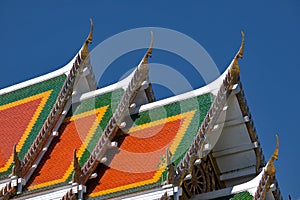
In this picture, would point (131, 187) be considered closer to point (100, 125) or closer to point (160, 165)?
point (160, 165)

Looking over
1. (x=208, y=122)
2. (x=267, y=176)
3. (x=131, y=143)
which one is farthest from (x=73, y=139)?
(x=267, y=176)

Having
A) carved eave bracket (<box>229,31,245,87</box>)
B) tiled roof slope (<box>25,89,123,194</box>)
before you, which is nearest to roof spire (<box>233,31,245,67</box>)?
carved eave bracket (<box>229,31,245,87</box>)

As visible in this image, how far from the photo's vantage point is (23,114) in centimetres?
3006

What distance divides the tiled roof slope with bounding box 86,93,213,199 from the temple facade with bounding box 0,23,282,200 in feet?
0.08

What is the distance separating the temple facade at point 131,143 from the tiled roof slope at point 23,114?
0.09 ft

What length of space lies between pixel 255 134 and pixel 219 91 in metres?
1.58

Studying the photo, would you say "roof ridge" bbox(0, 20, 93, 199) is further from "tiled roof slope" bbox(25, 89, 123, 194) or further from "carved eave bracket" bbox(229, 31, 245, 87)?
"carved eave bracket" bbox(229, 31, 245, 87)

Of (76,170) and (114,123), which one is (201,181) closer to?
(114,123)

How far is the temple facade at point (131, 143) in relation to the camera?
86.8 ft

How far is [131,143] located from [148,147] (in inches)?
21.5

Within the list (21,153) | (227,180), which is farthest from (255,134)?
(21,153)

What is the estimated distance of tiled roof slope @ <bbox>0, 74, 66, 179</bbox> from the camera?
29011 mm

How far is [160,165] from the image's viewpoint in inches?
1042

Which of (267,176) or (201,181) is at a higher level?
(201,181)
